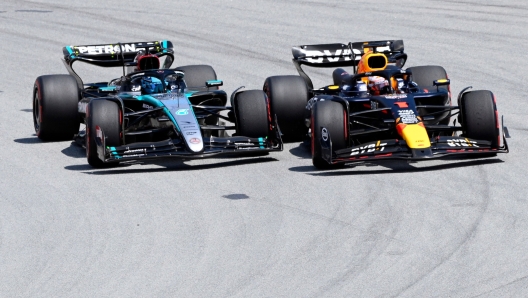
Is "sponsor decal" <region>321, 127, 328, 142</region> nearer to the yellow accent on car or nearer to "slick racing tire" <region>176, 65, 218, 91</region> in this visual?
the yellow accent on car

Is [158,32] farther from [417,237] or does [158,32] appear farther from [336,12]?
[417,237]

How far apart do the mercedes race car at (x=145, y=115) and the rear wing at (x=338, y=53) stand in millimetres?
1746

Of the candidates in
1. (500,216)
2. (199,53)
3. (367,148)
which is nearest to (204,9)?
(199,53)

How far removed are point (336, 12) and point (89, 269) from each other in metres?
22.2

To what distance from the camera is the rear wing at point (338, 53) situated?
18.8 metres

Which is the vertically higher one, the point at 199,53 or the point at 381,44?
the point at 381,44

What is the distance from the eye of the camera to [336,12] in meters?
32.1

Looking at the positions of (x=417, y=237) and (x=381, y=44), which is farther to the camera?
(x=381, y=44)

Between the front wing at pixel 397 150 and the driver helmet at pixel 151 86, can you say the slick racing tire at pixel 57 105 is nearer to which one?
the driver helmet at pixel 151 86

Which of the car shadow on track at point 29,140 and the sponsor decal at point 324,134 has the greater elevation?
the sponsor decal at point 324,134

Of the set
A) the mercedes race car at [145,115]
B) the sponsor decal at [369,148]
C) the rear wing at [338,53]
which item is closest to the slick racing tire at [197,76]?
the mercedes race car at [145,115]

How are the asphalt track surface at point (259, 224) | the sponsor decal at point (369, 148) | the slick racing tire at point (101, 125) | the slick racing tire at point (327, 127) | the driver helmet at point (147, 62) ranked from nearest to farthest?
the asphalt track surface at point (259, 224) < the sponsor decal at point (369, 148) < the slick racing tire at point (327, 127) < the slick racing tire at point (101, 125) < the driver helmet at point (147, 62)

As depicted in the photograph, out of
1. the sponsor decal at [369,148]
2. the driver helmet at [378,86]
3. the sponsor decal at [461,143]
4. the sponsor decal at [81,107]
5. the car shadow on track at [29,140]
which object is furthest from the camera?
the car shadow on track at [29,140]

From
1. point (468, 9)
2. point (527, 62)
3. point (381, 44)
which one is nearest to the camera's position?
point (381, 44)
